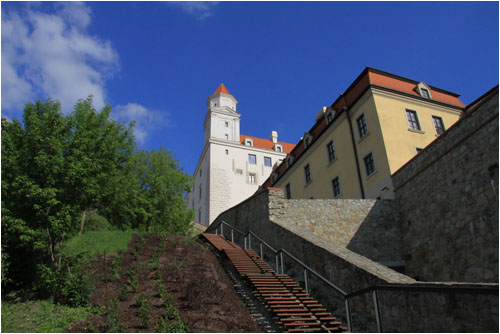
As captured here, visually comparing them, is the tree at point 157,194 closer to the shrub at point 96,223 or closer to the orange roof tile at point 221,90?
the shrub at point 96,223

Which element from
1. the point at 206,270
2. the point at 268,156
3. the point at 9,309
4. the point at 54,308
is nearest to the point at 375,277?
the point at 206,270

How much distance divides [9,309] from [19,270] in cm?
320

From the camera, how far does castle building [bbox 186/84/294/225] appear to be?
147 ft

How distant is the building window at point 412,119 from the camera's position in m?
18.3

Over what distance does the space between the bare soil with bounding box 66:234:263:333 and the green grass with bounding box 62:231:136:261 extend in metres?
0.47

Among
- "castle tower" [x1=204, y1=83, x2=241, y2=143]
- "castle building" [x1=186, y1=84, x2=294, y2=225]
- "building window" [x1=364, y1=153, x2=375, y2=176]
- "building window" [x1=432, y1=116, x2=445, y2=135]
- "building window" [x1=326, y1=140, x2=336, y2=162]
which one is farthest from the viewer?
"castle tower" [x1=204, y1=83, x2=241, y2=143]

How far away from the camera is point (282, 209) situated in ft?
46.1

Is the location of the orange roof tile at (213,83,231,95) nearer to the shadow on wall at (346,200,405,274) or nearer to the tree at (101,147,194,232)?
the tree at (101,147,194,232)

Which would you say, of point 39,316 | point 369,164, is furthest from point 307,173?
point 39,316

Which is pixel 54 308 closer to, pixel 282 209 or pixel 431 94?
pixel 282 209

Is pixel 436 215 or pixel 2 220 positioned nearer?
pixel 2 220

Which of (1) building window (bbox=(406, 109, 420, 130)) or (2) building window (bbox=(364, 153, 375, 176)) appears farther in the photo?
(1) building window (bbox=(406, 109, 420, 130))

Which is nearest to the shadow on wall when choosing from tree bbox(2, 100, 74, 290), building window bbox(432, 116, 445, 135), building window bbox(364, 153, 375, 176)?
building window bbox(364, 153, 375, 176)

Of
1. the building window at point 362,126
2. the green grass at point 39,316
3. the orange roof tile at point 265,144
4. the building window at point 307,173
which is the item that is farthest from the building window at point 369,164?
the orange roof tile at point 265,144
